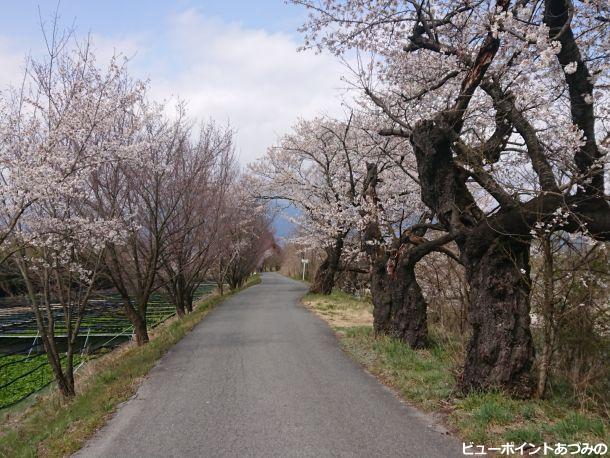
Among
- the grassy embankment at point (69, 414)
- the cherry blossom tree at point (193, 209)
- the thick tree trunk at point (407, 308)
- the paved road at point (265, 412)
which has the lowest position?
the grassy embankment at point (69, 414)

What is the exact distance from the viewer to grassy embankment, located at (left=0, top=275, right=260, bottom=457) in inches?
210

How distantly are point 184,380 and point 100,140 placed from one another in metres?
5.97

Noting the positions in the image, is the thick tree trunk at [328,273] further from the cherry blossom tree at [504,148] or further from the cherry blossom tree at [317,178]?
the cherry blossom tree at [504,148]

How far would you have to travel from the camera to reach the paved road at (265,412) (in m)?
4.64

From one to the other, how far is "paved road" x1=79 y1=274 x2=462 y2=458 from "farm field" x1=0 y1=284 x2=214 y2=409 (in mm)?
4873

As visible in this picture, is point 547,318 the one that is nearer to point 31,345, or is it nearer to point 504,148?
point 504,148

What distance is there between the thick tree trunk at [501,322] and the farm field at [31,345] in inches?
393

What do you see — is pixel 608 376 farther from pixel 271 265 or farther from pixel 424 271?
pixel 271 265

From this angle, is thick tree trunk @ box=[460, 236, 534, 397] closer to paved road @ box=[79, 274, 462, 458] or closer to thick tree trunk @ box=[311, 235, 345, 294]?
paved road @ box=[79, 274, 462, 458]

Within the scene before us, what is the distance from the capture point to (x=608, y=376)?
231 inches

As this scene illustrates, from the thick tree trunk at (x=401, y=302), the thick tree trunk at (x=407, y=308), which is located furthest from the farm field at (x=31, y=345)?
the thick tree trunk at (x=407, y=308)

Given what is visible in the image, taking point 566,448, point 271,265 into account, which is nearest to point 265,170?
point 566,448

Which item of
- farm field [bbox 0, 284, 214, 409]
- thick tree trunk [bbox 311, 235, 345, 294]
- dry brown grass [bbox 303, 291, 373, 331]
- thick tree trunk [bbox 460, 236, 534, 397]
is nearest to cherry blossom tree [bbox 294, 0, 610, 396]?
thick tree trunk [bbox 460, 236, 534, 397]

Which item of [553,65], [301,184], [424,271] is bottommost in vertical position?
[424,271]
